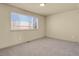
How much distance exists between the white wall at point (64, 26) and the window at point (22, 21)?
47 centimetres

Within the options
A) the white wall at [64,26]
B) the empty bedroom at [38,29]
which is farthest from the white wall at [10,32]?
the white wall at [64,26]

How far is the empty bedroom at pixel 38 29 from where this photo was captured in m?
2.75

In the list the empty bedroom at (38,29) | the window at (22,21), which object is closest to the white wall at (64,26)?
the empty bedroom at (38,29)

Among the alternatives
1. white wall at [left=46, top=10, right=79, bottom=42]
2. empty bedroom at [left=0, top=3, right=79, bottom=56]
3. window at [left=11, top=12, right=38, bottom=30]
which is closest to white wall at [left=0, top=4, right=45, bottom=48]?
empty bedroom at [left=0, top=3, right=79, bottom=56]

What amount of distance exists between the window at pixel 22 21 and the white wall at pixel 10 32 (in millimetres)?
124

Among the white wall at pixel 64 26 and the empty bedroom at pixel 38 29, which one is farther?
the white wall at pixel 64 26

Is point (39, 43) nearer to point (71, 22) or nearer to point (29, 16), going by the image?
point (29, 16)

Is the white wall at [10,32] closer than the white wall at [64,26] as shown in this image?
Yes

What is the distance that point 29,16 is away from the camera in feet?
9.33

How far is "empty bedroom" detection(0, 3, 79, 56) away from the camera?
2.75 metres

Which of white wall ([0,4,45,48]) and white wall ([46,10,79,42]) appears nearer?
white wall ([0,4,45,48])

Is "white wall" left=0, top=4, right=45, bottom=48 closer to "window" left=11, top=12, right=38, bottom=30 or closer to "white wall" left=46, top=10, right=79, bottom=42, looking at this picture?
"window" left=11, top=12, right=38, bottom=30

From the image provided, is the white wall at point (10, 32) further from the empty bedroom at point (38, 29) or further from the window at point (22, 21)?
the window at point (22, 21)

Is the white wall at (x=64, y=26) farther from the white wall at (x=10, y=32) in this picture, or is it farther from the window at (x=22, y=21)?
the window at (x=22, y=21)
